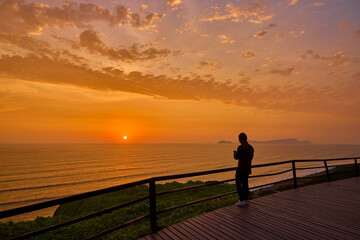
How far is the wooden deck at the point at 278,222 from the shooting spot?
414cm

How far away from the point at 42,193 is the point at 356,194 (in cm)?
3987

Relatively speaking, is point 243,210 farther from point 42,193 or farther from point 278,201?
point 42,193

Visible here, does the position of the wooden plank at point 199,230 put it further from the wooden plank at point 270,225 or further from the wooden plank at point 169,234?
the wooden plank at point 270,225

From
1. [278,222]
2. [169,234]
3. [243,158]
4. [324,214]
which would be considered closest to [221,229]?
[169,234]

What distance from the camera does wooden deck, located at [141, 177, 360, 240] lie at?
163 inches

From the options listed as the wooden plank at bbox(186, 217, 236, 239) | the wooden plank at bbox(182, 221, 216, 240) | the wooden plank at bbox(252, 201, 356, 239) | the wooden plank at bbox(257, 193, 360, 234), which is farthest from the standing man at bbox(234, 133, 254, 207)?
the wooden plank at bbox(182, 221, 216, 240)

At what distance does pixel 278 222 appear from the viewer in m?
4.82

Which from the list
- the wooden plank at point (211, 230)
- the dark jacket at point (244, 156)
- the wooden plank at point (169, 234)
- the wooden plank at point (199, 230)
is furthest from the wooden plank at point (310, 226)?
the wooden plank at point (169, 234)

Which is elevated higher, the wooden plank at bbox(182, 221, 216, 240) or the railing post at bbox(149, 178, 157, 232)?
the railing post at bbox(149, 178, 157, 232)

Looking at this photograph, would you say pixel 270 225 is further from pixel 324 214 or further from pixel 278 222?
pixel 324 214

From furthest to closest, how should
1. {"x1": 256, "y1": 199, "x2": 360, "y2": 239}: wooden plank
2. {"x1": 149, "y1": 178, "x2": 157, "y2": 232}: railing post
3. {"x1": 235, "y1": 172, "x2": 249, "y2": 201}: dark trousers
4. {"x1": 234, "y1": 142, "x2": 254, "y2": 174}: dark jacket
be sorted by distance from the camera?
{"x1": 235, "y1": 172, "x2": 249, "y2": 201}: dark trousers, {"x1": 234, "y1": 142, "x2": 254, "y2": 174}: dark jacket, {"x1": 149, "y1": 178, "x2": 157, "y2": 232}: railing post, {"x1": 256, "y1": 199, "x2": 360, "y2": 239}: wooden plank

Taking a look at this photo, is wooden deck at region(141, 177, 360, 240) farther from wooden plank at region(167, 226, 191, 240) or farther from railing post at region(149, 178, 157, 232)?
railing post at region(149, 178, 157, 232)

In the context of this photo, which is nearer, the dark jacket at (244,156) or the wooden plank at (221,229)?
the wooden plank at (221,229)

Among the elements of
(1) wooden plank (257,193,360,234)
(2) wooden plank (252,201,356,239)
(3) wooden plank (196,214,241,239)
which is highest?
(3) wooden plank (196,214,241,239)
